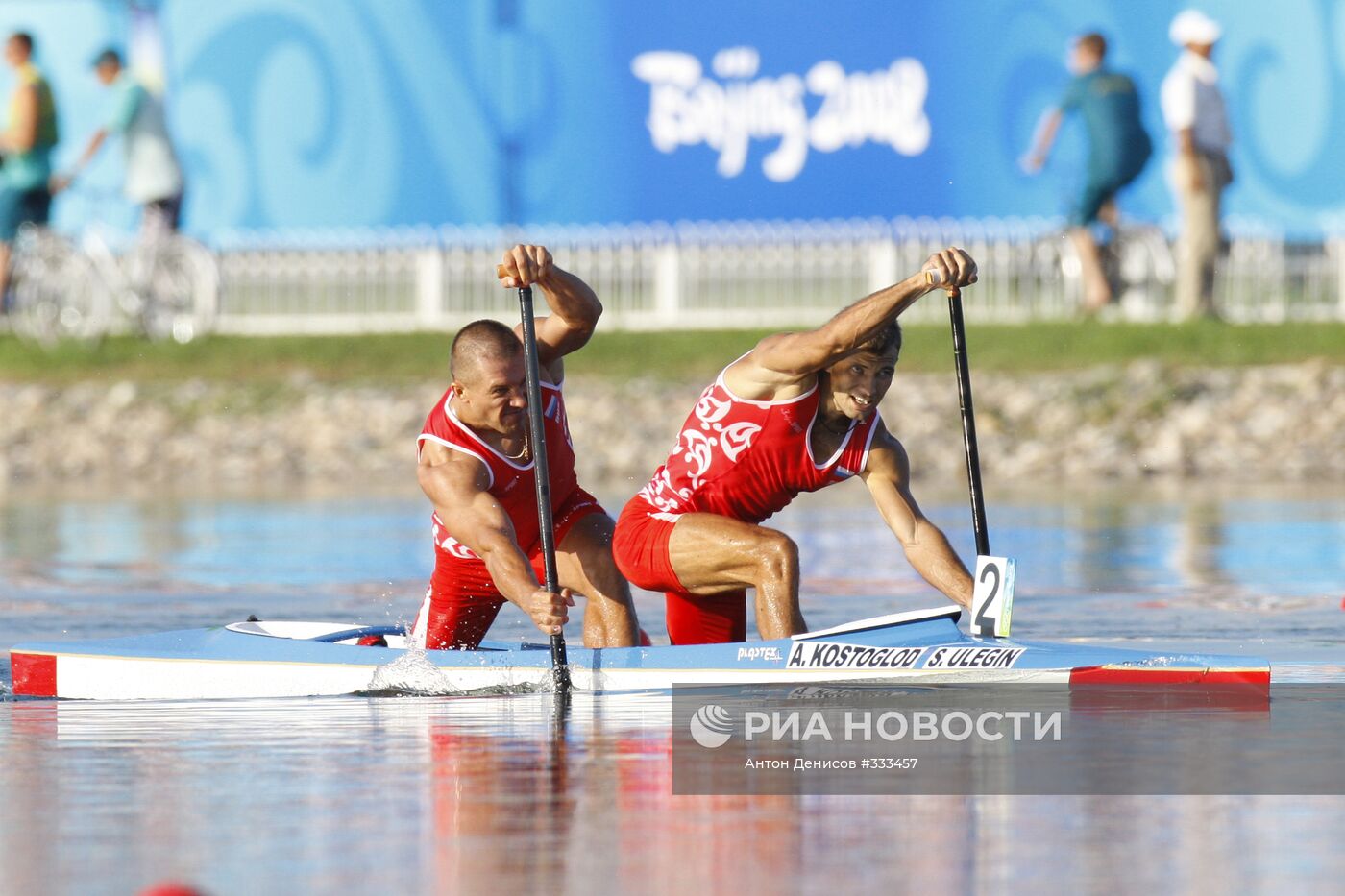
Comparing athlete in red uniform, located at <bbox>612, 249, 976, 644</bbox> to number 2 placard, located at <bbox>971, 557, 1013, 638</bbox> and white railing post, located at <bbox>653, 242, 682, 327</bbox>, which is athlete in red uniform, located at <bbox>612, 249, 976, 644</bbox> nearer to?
number 2 placard, located at <bbox>971, 557, 1013, 638</bbox>

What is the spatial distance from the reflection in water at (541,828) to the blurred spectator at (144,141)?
15.9 m

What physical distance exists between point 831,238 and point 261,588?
13.4 m

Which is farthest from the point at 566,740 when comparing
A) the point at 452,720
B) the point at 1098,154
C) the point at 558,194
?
the point at 558,194

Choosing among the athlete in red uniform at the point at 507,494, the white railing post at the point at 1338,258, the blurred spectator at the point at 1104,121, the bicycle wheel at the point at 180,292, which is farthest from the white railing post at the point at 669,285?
the athlete in red uniform at the point at 507,494

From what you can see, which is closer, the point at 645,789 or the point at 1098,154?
the point at 645,789

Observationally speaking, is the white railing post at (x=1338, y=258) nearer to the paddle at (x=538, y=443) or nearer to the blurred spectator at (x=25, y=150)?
the blurred spectator at (x=25, y=150)

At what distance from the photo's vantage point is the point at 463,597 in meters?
9.30

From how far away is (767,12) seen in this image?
27.3m

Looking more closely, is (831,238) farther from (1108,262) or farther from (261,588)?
(261,588)

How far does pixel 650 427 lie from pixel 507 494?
11.9 metres

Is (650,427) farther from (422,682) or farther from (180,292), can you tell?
(422,682)

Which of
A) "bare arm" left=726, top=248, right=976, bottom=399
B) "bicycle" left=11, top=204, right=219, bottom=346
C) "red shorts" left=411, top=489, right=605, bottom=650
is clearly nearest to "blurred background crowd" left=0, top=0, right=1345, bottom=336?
"bicycle" left=11, top=204, right=219, bottom=346

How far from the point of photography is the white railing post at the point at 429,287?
1003 inches

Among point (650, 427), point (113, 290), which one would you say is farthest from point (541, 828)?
point (113, 290)
